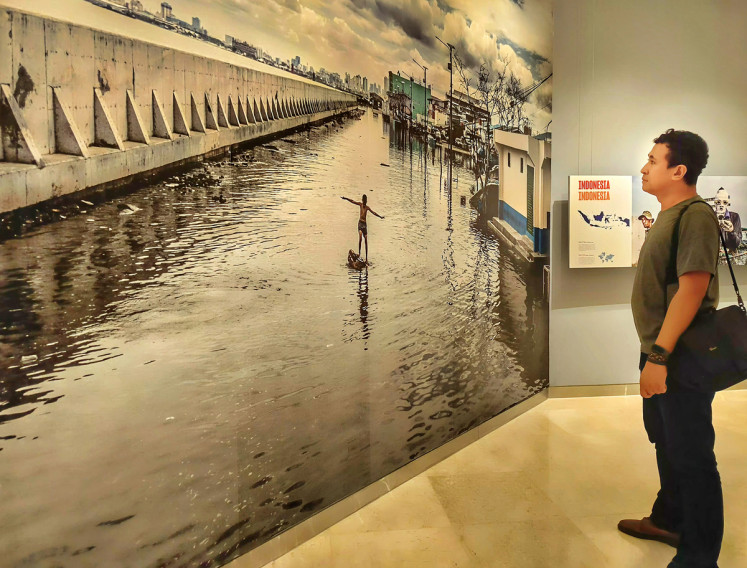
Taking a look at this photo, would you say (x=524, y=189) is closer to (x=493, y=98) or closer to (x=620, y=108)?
(x=493, y=98)

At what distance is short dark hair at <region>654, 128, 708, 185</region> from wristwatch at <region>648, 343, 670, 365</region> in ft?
2.29

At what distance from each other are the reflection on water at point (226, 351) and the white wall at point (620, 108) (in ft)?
6.04

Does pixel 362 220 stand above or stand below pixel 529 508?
above

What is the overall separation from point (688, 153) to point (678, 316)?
2.23 ft

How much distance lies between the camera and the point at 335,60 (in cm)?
324

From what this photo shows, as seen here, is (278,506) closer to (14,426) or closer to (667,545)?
(14,426)

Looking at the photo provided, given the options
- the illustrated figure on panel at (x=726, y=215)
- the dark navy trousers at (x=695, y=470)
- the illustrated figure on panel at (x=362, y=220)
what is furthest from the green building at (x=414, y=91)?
the illustrated figure on panel at (x=726, y=215)

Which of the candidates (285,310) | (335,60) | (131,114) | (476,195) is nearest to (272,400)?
(285,310)

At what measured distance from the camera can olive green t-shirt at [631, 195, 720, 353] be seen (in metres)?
2.46

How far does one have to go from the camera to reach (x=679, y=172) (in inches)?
103

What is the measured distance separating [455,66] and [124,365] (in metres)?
3.09

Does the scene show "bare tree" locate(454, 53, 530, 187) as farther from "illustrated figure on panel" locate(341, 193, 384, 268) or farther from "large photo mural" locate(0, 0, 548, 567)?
"illustrated figure on panel" locate(341, 193, 384, 268)

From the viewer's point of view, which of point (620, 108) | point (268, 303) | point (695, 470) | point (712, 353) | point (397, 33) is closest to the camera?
point (712, 353)

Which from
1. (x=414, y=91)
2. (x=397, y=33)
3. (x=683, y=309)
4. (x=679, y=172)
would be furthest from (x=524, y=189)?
(x=683, y=309)
